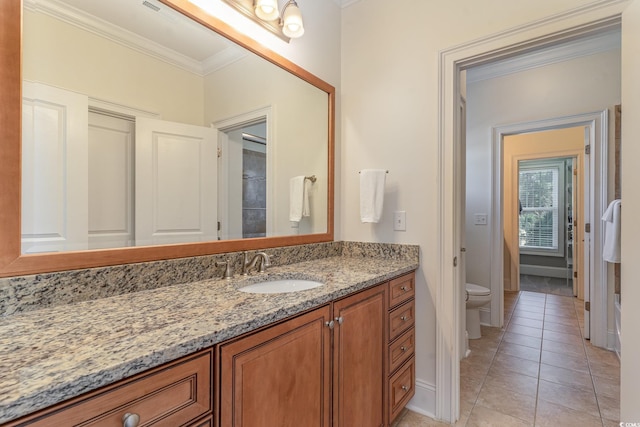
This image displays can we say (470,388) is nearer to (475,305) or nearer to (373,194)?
(475,305)

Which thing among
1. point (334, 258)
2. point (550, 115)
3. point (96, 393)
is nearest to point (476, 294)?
point (334, 258)

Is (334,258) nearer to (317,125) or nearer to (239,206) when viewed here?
(239,206)

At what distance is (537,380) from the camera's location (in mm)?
2045

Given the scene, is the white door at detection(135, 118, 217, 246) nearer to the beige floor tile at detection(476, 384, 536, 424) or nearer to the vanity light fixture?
the vanity light fixture

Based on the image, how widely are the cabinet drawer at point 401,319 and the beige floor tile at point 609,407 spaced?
1.17 metres

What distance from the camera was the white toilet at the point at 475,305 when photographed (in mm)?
2666

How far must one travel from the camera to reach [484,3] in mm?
1595

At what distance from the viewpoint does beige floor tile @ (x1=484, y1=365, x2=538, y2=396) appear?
6.39 feet

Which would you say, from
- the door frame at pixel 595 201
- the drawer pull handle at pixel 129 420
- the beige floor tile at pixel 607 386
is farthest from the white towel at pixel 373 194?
the door frame at pixel 595 201

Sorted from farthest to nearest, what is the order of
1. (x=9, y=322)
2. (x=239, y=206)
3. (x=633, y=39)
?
(x=239, y=206), (x=633, y=39), (x=9, y=322)

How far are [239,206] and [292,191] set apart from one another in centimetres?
39

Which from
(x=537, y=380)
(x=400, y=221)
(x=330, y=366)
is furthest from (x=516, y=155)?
(x=330, y=366)

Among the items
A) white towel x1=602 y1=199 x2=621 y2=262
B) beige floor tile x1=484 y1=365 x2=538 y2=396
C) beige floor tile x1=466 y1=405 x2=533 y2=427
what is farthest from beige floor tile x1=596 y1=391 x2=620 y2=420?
white towel x1=602 y1=199 x2=621 y2=262

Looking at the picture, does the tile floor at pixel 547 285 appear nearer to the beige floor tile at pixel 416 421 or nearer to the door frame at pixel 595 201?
the door frame at pixel 595 201
